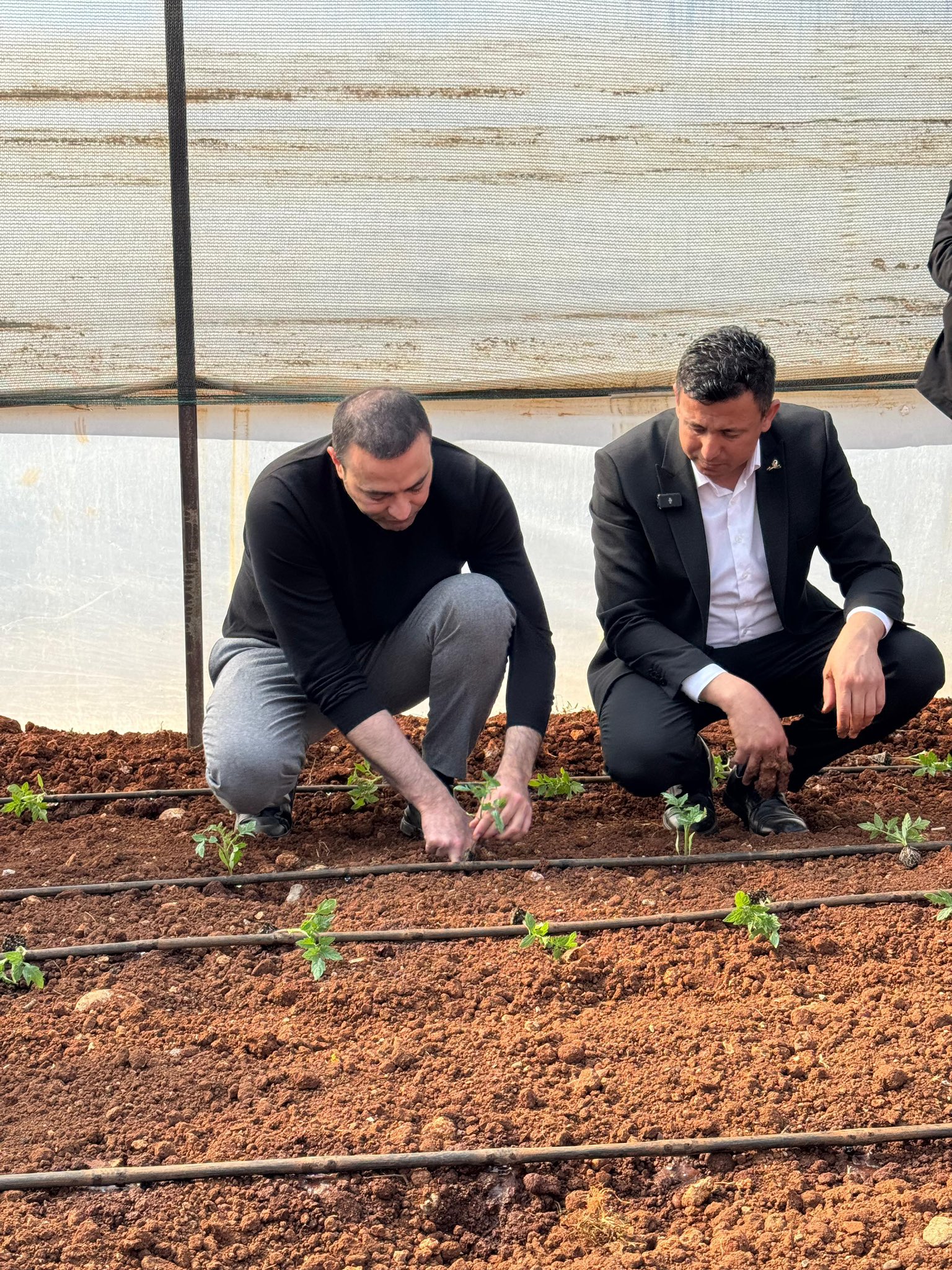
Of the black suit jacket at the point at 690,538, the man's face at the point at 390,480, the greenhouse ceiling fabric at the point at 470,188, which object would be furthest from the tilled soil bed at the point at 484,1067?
the greenhouse ceiling fabric at the point at 470,188

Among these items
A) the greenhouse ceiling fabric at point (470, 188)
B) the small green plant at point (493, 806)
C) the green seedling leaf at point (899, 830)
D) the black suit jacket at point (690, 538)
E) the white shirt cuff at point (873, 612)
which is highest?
the greenhouse ceiling fabric at point (470, 188)

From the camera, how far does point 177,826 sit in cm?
341

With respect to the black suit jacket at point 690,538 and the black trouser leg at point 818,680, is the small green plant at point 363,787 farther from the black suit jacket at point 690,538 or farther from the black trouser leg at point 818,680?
the black trouser leg at point 818,680

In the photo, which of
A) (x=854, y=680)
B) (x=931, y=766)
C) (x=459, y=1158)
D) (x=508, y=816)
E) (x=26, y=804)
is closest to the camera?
(x=459, y=1158)

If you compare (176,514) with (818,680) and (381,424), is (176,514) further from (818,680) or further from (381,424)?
(818,680)

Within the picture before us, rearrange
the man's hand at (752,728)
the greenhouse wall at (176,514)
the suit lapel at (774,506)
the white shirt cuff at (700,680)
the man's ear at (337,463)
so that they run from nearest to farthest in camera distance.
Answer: the man's ear at (337,463), the man's hand at (752,728), the white shirt cuff at (700,680), the suit lapel at (774,506), the greenhouse wall at (176,514)

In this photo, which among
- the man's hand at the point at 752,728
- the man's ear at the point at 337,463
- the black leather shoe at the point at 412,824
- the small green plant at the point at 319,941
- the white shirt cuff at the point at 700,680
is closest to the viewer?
the small green plant at the point at 319,941

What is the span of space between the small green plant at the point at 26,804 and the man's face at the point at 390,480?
1371 millimetres

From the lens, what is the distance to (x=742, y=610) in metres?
3.27

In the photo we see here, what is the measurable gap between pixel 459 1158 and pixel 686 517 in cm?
174

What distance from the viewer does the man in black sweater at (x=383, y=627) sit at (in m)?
2.79

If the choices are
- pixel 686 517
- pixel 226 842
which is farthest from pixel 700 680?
pixel 226 842

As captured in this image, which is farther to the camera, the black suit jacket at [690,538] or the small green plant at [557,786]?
the small green plant at [557,786]

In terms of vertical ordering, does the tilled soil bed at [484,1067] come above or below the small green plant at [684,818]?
below
